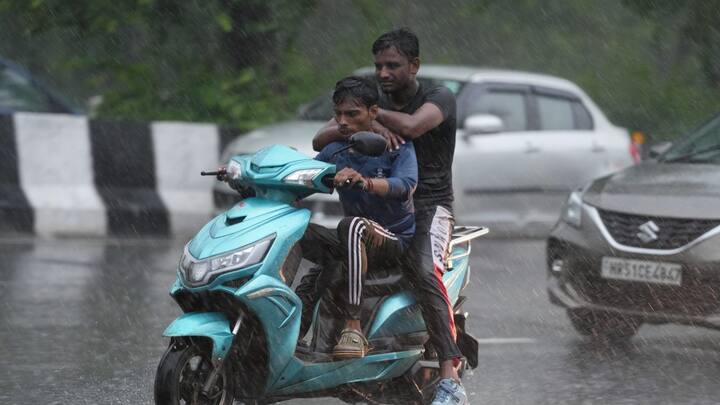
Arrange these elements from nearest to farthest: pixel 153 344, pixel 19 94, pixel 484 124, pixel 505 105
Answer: pixel 153 344, pixel 484 124, pixel 505 105, pixel 19 94

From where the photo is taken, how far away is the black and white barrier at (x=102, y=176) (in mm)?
13312

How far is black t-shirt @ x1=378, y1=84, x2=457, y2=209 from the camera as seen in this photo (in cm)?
680

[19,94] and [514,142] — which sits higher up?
Answer: [19,94]

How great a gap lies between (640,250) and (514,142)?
20.1 ft

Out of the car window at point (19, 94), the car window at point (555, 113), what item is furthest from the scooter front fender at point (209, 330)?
the car window at point (555, 113)

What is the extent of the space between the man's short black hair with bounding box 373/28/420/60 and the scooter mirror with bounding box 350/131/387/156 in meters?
0.81

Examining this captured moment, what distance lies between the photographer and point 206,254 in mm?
5930

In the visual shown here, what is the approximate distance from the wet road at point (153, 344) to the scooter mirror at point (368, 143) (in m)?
1.73

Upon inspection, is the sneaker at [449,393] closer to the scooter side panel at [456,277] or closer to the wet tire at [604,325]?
the scooter side panel at [456,277]

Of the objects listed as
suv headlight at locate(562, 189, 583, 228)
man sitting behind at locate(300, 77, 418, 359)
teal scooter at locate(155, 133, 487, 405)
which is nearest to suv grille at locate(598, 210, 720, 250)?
suv headlight at locate(562, 189, 583, 228)

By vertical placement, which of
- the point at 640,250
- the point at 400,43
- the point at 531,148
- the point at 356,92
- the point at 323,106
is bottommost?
the point at 531,148

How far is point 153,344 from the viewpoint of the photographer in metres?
8.54

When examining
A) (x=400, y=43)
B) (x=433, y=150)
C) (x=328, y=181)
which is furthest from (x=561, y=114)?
(x=328, y=181)

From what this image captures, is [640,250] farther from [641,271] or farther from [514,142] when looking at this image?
[514,142]
